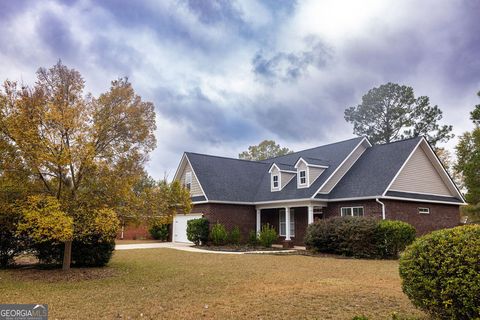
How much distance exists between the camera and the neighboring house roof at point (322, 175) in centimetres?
2058

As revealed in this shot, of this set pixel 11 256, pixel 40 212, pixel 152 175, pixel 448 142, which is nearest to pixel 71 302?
pixel 40 212

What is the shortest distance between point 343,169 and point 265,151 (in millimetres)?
28933

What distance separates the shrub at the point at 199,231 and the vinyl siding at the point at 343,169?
300 inches

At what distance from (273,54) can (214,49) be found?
11.2 feet

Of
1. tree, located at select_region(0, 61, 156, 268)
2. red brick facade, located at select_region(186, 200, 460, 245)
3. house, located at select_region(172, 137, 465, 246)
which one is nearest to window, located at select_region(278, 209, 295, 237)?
house, located at select_region(172, 137, 465, 246)

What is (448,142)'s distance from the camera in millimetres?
38469

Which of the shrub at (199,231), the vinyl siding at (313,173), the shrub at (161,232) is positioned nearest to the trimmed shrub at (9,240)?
the shrub at (199,231)

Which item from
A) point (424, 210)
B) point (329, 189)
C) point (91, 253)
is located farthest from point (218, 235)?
point (424, 210)

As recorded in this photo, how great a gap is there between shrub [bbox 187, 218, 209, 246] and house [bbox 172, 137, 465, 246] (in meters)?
0.61

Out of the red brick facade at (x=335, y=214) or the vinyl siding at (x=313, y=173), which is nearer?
the red brick facade at (x=335, y=214)

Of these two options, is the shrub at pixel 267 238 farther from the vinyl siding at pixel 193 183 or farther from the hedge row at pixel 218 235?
the vinyl siding at pixel 193 183

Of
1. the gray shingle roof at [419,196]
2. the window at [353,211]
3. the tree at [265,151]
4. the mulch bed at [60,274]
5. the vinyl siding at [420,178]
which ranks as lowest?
the mulch bed at [60,274]

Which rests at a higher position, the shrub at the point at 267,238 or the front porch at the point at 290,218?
the front porch at the point at 290,218

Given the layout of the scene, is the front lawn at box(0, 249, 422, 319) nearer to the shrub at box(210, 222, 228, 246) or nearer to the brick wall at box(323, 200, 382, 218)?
the brick wall at box(323, 200, 382, 218)
